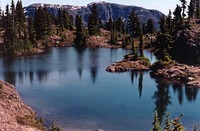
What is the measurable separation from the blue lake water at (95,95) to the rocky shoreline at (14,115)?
495 centimetres

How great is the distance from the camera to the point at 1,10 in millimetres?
171000

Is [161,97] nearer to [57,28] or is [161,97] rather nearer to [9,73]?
[9,73]

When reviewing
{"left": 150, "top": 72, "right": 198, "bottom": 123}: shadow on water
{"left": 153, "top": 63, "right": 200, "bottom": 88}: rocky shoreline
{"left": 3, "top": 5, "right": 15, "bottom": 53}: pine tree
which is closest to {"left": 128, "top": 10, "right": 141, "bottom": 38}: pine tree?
{"left": 3, "top": 5, "right": 15, "bottom": 53}: pine tree

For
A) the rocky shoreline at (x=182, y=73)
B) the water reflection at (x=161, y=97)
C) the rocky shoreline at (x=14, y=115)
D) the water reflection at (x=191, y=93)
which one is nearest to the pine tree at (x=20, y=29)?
the rocky shoreline at (x=182, y=73)

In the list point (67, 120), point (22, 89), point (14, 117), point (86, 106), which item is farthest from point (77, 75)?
point (14, 117)

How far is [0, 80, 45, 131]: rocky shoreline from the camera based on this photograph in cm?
4106

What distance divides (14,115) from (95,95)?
28766 millimetres

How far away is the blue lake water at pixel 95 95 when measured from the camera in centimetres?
5788

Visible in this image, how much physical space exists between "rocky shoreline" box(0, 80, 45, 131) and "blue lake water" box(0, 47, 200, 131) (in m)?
4.95

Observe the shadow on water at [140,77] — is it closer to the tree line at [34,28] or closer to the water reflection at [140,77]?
the water reflection at [140,77]

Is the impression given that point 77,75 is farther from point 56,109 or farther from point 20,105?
point 20,105

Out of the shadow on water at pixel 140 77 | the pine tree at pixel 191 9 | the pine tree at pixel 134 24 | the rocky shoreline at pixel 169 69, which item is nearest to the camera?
the shadow on water at pixel 140 77

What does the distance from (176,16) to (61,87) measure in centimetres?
11007

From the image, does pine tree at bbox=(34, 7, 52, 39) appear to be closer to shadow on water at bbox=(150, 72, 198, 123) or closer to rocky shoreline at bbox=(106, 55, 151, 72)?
rocky shoreline at bbox=(106, 55, 151, 72)
